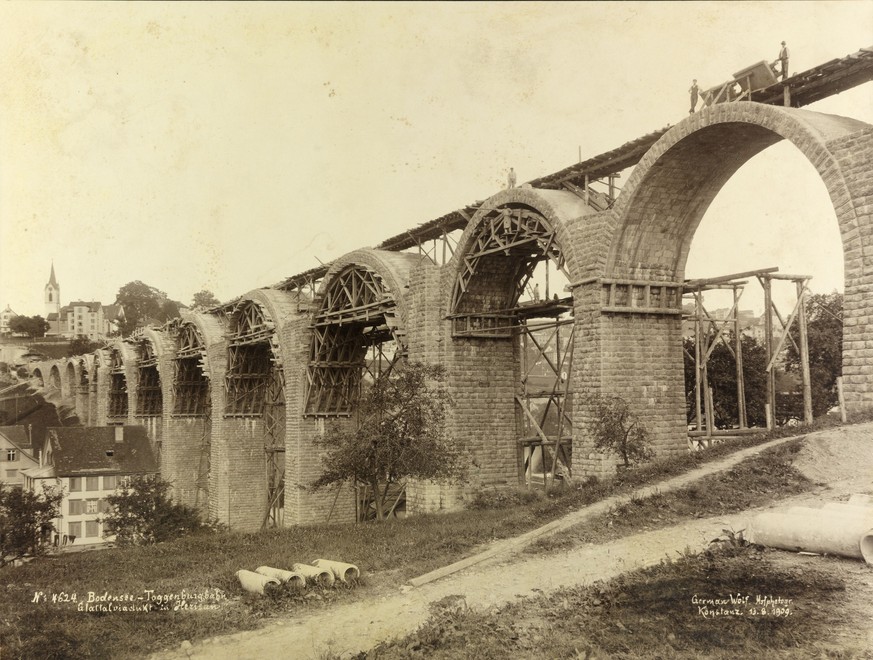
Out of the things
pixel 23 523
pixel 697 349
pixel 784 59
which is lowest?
pixel 23 523

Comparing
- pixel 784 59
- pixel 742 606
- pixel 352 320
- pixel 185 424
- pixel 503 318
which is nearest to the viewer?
pixel 742 606

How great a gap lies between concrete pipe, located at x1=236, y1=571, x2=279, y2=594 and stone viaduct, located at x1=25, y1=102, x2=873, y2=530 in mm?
6405

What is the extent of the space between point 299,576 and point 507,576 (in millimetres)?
2788

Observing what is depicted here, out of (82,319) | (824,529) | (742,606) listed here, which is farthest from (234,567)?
(82,319)

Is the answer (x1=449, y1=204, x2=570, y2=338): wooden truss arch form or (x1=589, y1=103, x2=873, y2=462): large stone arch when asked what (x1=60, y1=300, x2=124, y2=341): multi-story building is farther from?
(x1=589, y1=103, x2=873, y2=462): large stone arch

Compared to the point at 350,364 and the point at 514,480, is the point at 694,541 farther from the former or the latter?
the point at 350,364

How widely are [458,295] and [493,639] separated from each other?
11647 mm

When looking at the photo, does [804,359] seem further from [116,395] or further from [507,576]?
[116,395]

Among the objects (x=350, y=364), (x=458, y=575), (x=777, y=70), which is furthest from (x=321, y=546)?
(x=350, y=364)

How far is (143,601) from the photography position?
9461mm

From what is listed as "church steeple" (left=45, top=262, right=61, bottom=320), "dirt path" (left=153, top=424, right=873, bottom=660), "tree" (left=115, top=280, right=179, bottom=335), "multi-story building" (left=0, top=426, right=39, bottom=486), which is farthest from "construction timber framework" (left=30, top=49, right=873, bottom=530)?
"church steeple" (left=45, top=262, right=61, bottom=320)

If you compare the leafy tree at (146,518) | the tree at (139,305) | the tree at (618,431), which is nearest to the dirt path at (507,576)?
the tree at (618,431)

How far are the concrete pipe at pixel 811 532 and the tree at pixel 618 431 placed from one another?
481 centimetres

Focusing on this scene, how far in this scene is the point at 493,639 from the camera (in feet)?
23.3
